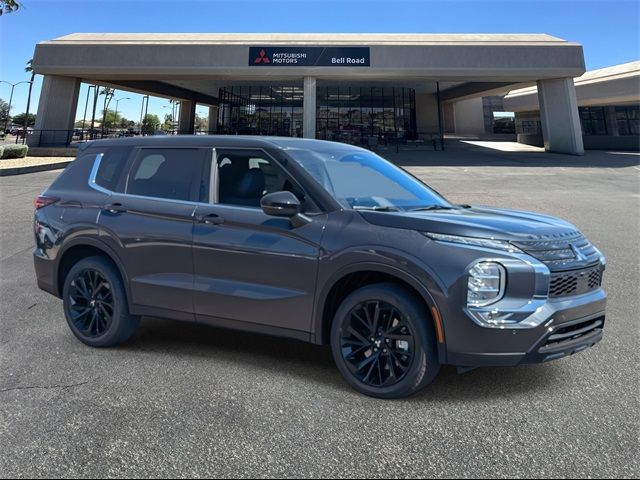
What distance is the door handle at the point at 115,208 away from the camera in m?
4.16

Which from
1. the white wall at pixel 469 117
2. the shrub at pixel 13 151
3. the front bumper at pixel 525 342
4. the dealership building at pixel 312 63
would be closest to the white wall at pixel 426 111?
the white wall at pixel 469 117

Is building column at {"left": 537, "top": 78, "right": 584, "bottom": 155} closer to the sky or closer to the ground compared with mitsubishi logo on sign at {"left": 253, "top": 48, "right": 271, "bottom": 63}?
closer to the ground

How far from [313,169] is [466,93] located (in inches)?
1559

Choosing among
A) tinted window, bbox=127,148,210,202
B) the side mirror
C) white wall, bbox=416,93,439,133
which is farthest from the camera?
white wall, bbox=416,93,439,133

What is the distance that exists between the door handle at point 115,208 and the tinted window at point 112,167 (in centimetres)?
18

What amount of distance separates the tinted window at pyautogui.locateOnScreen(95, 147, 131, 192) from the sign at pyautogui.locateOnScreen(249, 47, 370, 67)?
2628 centimetres

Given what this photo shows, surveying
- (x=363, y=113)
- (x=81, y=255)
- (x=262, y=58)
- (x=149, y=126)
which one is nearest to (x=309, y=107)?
(x=262, y=58)

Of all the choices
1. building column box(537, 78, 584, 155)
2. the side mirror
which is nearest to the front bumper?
the side mirror

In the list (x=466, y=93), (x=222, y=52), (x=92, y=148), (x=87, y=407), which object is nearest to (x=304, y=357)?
(x=87, y=407)

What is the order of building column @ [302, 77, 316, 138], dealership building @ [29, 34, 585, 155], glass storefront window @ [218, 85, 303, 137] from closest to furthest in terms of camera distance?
dealership building @ [29, 34, 585, 155] < building column @ [302, 77, 316, 138] < glass storefront window @ [218, 85, 303, 137]

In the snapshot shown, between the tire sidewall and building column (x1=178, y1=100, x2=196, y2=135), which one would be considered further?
building column (x1=178, y1=100, x2=196, y2=135)

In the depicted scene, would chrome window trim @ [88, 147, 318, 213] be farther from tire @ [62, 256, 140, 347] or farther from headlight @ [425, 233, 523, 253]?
headlight @ [425, 233, 523, 253]

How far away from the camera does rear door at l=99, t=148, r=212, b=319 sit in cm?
386

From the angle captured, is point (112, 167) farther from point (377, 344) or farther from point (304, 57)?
point (304, 57)
